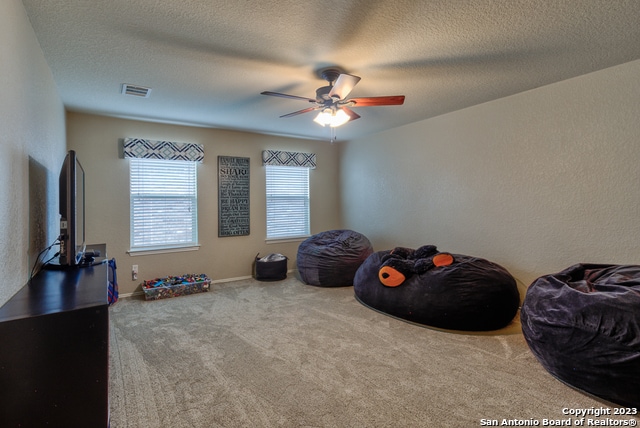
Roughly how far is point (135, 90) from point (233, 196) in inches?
80.4

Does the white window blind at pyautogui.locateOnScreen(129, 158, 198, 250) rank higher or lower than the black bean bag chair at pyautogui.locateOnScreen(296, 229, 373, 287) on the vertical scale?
higher

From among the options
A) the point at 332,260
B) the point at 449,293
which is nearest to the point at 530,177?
the point at 449,293

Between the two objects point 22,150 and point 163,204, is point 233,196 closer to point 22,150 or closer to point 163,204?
point 163,204

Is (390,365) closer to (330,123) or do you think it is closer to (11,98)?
(330,123)

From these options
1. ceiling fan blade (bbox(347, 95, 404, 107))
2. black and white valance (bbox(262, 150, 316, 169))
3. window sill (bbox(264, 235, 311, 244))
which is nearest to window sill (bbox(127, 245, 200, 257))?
window sill (bbox(264, 235, 311, 244))

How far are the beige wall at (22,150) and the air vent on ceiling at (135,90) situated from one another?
58 centimetres

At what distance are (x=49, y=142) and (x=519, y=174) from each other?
4504mm

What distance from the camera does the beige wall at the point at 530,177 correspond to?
270 centimetres

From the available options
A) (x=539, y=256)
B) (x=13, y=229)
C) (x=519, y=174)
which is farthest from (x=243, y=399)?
(x=519, y=174)

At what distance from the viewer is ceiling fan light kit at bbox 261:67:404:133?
99.0 inches

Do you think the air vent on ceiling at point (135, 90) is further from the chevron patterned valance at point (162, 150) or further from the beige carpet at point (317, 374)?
the beige carpet at point (317, 374)

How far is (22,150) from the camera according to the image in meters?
1.73

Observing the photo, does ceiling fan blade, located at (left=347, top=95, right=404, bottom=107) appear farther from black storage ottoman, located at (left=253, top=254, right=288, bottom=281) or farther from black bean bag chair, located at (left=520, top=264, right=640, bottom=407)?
black storage ottoman, located at (left=253, top=254, right=288, bottom=281)

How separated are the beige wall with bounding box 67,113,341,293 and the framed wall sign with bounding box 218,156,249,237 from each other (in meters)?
0.09
